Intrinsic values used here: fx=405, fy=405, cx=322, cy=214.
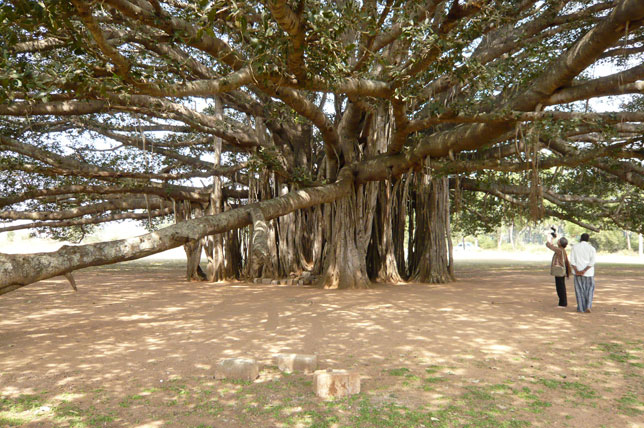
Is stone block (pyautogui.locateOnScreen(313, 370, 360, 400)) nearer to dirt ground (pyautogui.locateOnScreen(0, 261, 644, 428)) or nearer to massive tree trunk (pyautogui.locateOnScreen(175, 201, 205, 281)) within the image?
dirt ground (pyautogui.locateOnScreen(0, 261, 644, 428))

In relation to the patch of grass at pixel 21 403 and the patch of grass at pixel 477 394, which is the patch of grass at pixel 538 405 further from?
the patch of grass at pixel 21 403

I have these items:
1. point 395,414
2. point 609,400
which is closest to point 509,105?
point 609,400

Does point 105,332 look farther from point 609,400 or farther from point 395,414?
point 609,400

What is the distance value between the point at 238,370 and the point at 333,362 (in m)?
0.73

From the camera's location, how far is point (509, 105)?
4691mm

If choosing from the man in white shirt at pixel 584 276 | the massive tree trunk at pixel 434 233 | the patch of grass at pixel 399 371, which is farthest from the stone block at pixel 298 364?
the massive tree trunk at pixel 434 233

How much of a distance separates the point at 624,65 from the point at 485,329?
19.4ft

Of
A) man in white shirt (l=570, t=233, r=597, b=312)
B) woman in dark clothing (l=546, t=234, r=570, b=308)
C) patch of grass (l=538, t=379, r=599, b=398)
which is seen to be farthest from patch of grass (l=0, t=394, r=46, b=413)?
woman in dark clothing (l=546, t=234, r=570, b=308)

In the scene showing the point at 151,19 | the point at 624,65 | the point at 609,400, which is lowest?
the point at 609,400

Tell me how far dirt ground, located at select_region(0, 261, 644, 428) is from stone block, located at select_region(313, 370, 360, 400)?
64 millimetres

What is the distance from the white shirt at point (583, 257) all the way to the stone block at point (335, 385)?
13.2 feet

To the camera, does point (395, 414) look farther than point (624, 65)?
No

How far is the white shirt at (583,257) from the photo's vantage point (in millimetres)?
5047

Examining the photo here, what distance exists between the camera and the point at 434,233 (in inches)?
349
